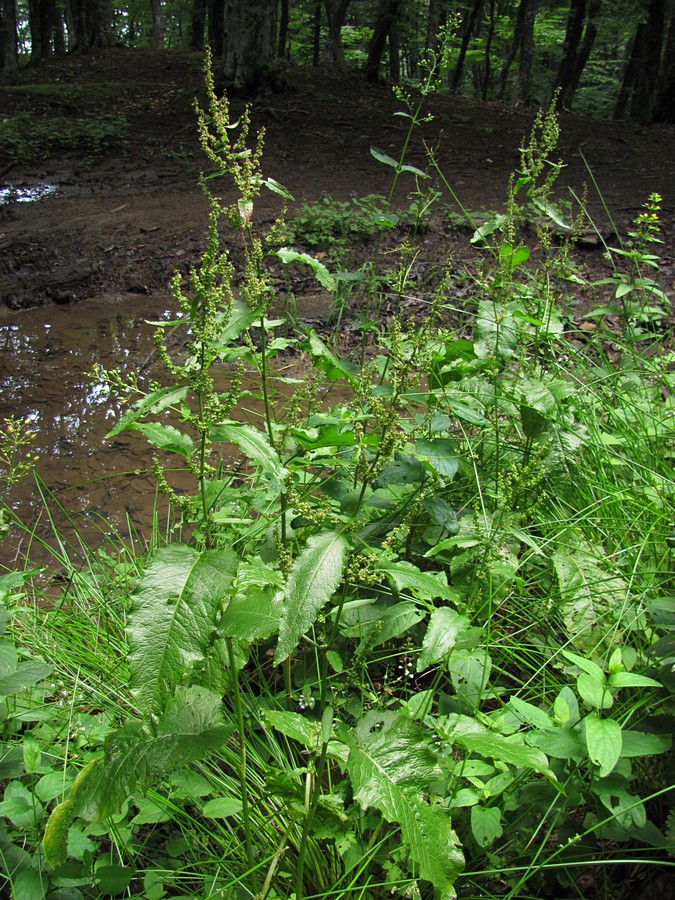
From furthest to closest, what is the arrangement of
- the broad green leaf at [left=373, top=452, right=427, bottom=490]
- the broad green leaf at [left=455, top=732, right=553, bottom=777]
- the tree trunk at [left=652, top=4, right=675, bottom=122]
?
the tree trunk at [left=652, top=4, right=675, bottom=122]
the broad green leaf at [left=373, top=452, right=427, bottom=490]
the broad green leaf at [left=455, top=732, right=553, bottom=777]

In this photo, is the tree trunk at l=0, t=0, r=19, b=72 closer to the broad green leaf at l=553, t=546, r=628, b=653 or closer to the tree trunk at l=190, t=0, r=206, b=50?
the tree trunk at l=190, t=0, r=206, b=50

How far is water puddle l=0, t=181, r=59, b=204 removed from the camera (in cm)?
822

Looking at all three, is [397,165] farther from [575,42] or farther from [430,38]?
[575,42]

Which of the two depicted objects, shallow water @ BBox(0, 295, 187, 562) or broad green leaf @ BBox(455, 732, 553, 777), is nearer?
broad green leaf @ BBox(455, 732, 553, 777)

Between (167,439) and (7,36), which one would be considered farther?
(7,36)

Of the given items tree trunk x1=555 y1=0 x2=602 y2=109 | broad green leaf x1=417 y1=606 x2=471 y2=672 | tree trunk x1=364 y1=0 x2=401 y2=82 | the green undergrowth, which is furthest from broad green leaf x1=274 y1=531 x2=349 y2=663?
tree trunk x1=555 y1=0 x2=602 y2=109

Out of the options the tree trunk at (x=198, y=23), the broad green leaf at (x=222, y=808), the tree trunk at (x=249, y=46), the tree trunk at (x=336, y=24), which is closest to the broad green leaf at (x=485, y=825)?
the broad green leaf at (x=222, y=808)

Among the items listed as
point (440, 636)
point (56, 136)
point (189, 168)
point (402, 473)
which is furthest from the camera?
point (56, 136)

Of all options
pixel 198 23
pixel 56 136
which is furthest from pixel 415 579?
pixel 198 23

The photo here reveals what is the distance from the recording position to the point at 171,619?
1152mm

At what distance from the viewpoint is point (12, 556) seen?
3293 mm

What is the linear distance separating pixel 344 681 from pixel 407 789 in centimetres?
70

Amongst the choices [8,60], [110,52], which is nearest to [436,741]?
[110,52]

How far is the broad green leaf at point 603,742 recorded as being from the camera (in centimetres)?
125
